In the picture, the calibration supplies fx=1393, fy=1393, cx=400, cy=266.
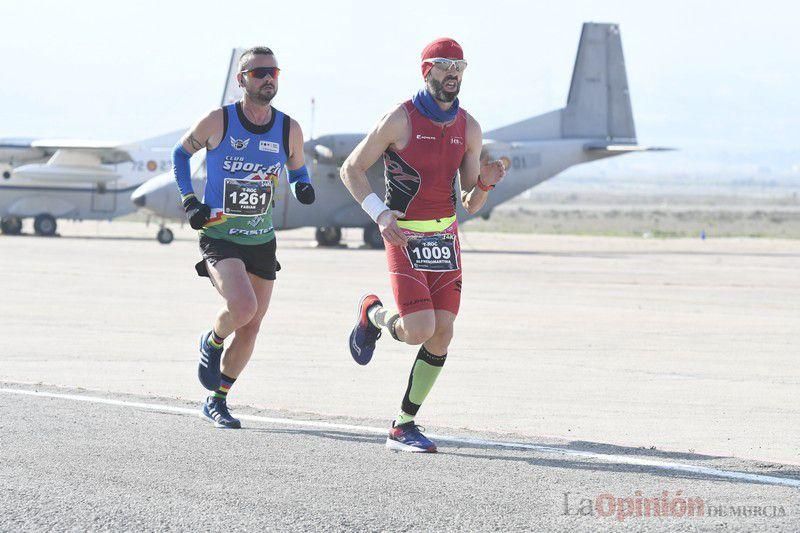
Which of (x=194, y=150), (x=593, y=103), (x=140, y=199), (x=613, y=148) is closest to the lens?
(x=194, y=150)

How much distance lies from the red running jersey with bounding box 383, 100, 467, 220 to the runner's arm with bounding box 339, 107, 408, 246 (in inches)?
2.7

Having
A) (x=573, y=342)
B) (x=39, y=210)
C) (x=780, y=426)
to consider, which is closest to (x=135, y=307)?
(x=573, y=342)

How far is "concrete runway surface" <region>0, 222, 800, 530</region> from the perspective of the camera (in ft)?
20.4

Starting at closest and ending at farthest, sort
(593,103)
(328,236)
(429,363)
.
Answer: (429,363), (328,236), (593,103)

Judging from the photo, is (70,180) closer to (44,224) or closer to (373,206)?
(44,224)

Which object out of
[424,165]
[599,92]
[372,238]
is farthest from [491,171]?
[599,92]

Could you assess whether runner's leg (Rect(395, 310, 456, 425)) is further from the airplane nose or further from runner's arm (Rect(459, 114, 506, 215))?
the airplane nose

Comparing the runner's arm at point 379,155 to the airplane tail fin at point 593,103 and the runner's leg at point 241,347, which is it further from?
the airplane tail fin at point 593,103

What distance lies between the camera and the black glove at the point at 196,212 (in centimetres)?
845

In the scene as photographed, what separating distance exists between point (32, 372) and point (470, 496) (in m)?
6.04

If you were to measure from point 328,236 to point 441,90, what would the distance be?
3157cm

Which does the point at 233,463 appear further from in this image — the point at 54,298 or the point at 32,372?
the point at 54,298

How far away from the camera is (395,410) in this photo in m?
9.83

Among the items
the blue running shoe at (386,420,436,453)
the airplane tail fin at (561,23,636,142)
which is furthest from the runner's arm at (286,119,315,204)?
the airplane tail fin at (561,23,636,142)
